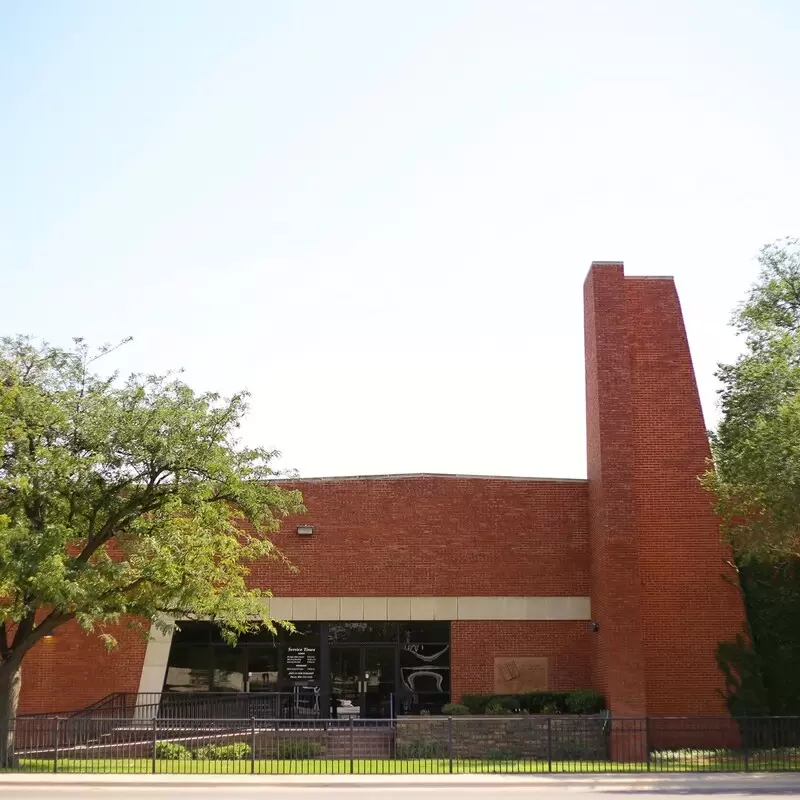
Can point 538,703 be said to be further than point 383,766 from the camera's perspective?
Yes

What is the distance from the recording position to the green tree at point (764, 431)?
79.9 ft

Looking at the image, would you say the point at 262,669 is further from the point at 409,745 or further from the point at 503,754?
the point at 503,754

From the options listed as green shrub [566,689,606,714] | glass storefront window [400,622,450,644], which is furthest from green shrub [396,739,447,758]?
glass storefront window [400,622,450,644]

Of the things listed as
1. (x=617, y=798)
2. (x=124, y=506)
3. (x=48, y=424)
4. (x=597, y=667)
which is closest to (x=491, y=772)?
(x=617, y=798)

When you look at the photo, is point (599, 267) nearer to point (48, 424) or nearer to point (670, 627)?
point (670, 627)

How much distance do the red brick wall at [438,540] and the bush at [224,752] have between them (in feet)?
21.3

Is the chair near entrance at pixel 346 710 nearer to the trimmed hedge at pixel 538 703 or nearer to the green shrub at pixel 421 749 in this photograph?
the trimmed hedge at pixel 538 703

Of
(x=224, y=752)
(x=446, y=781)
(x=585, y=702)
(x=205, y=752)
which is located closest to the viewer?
(x=446, y=781)

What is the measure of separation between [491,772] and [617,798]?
5.24 metres

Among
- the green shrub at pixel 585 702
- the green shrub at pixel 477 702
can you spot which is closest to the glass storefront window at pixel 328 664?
the green shrub at pixel 477 702

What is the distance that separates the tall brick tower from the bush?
9.46 metres

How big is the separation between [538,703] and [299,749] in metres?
6.90

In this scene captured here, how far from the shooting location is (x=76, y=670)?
32.9 m

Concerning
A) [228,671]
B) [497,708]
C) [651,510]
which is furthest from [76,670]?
[651,510]
